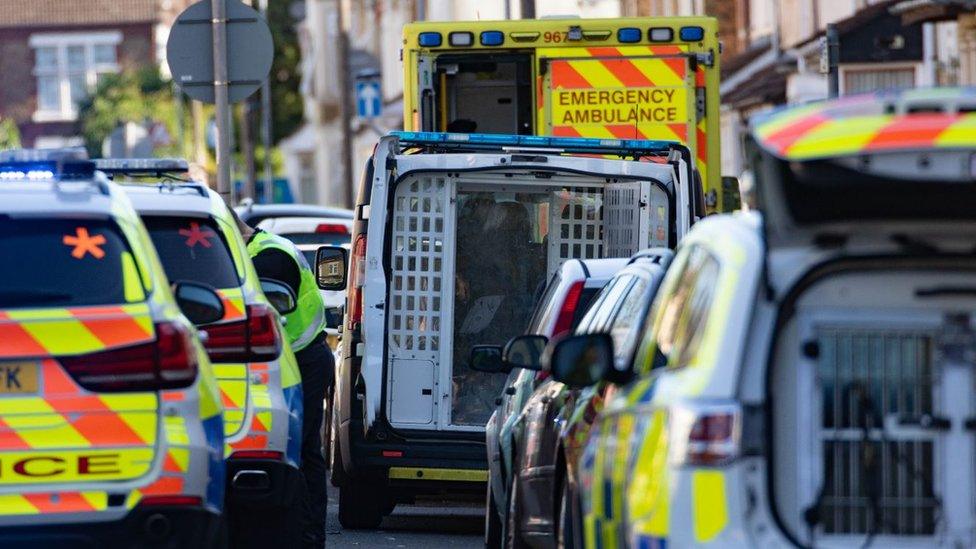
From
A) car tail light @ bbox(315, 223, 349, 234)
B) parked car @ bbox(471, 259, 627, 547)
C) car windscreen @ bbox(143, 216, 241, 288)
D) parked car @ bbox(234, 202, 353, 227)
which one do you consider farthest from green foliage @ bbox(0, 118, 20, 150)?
car windscreen @ bbox(143, 216, 241, 288)

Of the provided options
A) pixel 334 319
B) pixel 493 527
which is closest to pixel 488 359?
pixel 493 527

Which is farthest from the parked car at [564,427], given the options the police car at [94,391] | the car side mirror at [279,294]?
the car side mirror at [279,294]

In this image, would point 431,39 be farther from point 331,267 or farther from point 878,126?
point 878,126

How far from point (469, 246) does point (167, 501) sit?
5.17 meters

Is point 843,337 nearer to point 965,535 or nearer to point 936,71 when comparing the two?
point 965,535

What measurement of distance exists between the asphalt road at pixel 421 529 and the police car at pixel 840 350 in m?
5.78

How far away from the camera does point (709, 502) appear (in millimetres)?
5746

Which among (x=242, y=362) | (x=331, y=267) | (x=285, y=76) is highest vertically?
(x=285, y=76)

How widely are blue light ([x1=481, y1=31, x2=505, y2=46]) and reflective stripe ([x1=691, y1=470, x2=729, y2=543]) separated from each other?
11.0 meters

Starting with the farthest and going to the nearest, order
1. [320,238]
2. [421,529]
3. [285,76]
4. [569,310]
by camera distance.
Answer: [285,76] < [320,238] < [421,529] < [569,310]

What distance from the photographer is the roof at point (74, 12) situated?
87.7 metres

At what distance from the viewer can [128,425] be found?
736 centimetres

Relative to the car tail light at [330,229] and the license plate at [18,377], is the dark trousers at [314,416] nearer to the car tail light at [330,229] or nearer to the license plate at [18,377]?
the license plate at [18,377]

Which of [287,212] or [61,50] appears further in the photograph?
[61,50]
